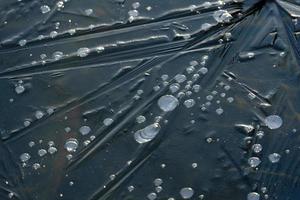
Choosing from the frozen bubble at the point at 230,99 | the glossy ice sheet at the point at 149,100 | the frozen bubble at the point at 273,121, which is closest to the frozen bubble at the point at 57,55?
the glossy ice sheet at the point at 149,100

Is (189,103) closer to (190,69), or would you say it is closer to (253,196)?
(190,69)

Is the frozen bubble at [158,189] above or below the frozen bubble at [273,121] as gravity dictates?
below

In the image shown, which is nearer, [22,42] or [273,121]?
[273,121]

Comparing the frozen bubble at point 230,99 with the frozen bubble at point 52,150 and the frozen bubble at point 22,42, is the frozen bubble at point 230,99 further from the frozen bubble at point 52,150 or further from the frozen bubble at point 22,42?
the frozen bubble at point 22,42

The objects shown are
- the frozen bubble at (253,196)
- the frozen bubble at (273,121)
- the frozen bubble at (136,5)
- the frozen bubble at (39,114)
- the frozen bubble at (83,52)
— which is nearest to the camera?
the frozen bubble at (253,196)

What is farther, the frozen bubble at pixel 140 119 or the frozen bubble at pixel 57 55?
the frozen bubble at pixel 57 55

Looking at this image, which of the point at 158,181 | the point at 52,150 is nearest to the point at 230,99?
the point at 158,181

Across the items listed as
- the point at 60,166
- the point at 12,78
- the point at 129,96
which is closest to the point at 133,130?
the point at 129,96

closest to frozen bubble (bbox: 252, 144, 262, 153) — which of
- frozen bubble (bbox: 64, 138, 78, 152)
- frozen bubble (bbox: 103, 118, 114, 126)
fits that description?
frozen bubble (bbox: 103, 118, 114, 126)
